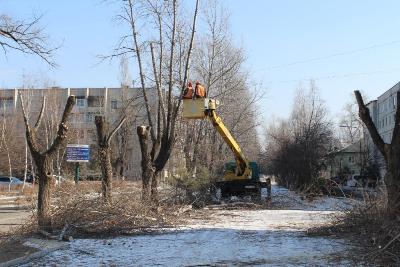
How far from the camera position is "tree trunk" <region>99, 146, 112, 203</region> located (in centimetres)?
1694

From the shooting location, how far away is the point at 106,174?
17.7 m

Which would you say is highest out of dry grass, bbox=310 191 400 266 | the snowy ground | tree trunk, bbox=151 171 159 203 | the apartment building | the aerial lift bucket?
the apartment building

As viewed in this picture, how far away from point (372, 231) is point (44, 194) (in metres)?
7.96

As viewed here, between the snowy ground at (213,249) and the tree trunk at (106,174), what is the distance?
261cm

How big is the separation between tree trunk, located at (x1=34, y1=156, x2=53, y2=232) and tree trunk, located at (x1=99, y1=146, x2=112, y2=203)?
8.40 ft

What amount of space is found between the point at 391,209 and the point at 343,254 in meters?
1.44

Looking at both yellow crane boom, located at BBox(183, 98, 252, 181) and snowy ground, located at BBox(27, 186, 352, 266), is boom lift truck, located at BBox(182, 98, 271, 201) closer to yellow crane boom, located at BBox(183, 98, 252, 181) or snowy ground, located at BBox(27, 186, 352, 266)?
yellow crane boom, located at BBox(183, 98, 252, 181)

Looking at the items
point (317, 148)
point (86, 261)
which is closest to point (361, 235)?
point (86, 261)

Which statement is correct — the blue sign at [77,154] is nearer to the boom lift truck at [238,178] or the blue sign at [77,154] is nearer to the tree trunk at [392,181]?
the boom lift truck at [238,178]

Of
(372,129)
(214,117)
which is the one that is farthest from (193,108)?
(372,129)

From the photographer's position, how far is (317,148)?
145 ft

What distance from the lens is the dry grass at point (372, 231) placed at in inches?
403

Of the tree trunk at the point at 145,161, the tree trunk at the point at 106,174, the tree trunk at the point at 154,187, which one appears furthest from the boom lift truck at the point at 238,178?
the tree trunk at the point at 106,174

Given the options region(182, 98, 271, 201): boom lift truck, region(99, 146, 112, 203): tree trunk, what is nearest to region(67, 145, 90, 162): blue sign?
region(182, 98, 271, 201): boom lift truck
